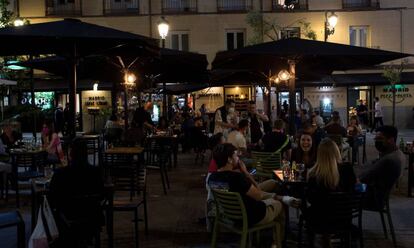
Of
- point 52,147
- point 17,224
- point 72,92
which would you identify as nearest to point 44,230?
point 17,224

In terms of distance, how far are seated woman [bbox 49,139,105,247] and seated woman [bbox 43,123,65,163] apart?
16.1 feet

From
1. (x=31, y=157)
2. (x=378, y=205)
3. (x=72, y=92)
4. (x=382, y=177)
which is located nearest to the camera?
(x=378, y=205)

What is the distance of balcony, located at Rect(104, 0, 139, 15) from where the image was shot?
98.4 ft

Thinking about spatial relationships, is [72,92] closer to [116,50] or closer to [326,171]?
[116,50]

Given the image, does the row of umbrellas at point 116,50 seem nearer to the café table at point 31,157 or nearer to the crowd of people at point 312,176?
the crowd of people at point 312,176

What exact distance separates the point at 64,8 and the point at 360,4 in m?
Answer: 16.4

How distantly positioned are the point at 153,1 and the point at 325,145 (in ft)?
83.5

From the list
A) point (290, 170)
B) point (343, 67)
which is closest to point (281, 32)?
point (343, 67)

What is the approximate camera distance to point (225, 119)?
13.1 m

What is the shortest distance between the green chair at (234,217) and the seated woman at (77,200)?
4.16 ft

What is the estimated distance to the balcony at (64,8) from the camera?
3017cm

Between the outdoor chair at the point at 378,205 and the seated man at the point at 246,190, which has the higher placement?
the seated man at the point at 246,190

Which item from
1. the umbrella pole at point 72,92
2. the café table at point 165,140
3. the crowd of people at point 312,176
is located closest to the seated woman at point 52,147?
the café table at point 165,140

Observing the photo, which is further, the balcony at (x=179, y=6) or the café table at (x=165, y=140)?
the balcony at (x=179, y=6)
